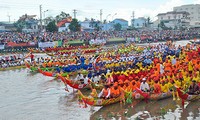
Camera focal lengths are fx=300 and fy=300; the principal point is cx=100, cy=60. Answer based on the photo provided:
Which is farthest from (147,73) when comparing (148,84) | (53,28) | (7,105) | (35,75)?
(53,28)

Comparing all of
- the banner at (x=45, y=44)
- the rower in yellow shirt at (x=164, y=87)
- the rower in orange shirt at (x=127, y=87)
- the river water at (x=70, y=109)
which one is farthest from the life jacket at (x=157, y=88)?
the banner at (x=45, y=44)

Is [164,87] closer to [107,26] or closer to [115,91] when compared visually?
[115,91]

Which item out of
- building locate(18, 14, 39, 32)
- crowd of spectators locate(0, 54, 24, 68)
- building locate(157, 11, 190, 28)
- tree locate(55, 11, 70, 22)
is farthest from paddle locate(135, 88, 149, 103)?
building locate(157, 11, 190, 28)

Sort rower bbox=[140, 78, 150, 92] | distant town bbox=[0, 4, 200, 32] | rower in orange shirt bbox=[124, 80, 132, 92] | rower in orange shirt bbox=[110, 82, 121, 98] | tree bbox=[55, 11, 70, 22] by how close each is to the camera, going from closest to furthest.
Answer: rower in orange shirt bbox=[110, 82, 121, 98], rower in orange shirt bbox=[124, 80, 132, 92], rower bbox=[140, 78, 150, 92], distant town bbox=[0, 4, 200, 32], tree bbox=[55, 11, 70, 22]

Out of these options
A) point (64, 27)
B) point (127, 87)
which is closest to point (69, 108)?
point (127, 87)

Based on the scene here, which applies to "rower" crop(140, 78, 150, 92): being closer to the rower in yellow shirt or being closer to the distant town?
the rower in yellow shirt

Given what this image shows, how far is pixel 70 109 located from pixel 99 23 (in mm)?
64123

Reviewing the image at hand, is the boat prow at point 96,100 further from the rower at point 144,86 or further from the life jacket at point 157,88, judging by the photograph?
the life jacket at point 157,88

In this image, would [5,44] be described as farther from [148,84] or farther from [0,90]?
[148,84]

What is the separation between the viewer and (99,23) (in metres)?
77.2

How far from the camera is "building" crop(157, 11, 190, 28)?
8594 centimetres

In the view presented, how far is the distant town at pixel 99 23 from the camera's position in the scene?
6292cm

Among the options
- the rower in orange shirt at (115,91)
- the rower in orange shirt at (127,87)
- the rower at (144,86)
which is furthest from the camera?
the rower at (144,86)

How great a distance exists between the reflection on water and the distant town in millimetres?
35519
